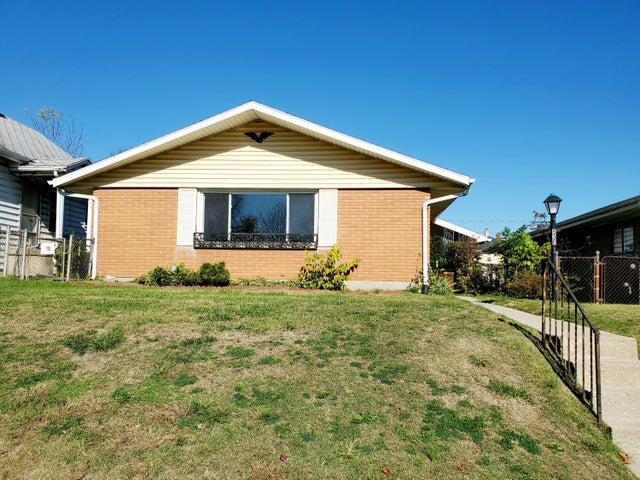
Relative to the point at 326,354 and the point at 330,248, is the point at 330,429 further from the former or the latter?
the point at 330,248

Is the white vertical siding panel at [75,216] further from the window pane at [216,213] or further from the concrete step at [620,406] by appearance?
the concrete step at [620,406]

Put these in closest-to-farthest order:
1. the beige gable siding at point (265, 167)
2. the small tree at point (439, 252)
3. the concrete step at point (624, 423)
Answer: the concrete step at point (624, 423) → the beige gable siding at point (265, 167) → the small tree at point (439, 252)

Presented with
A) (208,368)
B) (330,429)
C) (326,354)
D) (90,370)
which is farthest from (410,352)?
(90,370)

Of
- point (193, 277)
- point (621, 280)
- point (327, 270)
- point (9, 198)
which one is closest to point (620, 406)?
point (327, 270)

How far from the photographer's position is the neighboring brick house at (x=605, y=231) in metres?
15.5

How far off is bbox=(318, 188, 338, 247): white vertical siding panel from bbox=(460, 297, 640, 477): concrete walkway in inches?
221

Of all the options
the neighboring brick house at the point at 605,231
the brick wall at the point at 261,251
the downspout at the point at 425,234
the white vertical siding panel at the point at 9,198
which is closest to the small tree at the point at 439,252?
the neighboring brick house at the point at 605,231

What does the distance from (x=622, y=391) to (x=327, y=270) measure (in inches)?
288

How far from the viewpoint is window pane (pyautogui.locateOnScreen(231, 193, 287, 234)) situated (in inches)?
533

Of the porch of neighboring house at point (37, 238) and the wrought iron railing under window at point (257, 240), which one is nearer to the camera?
the wrought iron railing under window at point (257, 240)

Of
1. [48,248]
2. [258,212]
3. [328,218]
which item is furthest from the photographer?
[48,248]

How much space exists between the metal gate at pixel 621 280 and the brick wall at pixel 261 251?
19.4ft

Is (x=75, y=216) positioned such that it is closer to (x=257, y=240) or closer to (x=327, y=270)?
(x=257, y=240)

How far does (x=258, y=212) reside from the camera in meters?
13.6
